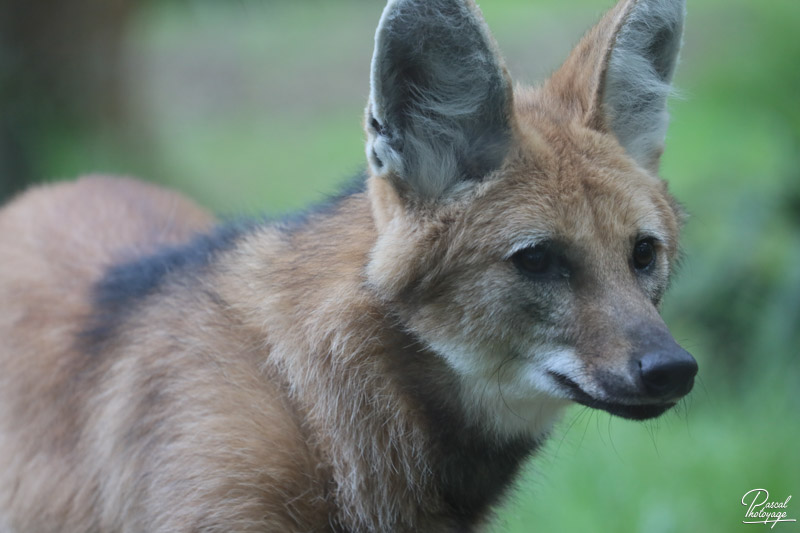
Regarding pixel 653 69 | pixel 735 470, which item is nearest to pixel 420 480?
pixel 653 69

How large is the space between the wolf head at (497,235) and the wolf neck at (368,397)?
9 centimetres

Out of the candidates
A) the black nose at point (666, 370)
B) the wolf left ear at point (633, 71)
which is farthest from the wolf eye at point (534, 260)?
the wolf left ear at point (633, 71)

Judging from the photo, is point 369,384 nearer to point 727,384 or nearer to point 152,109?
point 727,384

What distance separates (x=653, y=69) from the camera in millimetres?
3018

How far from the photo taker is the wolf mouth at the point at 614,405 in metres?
2.44

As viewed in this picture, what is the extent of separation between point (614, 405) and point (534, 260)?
45cm

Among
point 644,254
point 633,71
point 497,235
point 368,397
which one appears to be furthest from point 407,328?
point 633,71

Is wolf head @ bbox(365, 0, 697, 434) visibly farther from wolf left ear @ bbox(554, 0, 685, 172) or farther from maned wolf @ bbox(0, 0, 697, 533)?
wolf left ear @ bbox(554, 0, 685, 172)

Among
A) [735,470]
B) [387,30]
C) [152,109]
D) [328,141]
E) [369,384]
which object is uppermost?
[387,30]

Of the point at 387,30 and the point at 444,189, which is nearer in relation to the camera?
the point at 387,30

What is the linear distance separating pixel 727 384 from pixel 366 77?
932 centimetres

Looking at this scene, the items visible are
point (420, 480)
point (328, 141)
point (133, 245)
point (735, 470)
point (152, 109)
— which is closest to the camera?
point (420, 480)

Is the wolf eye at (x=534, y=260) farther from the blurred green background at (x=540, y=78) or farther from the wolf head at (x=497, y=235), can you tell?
the blurred green background at (x=540, y=78)
